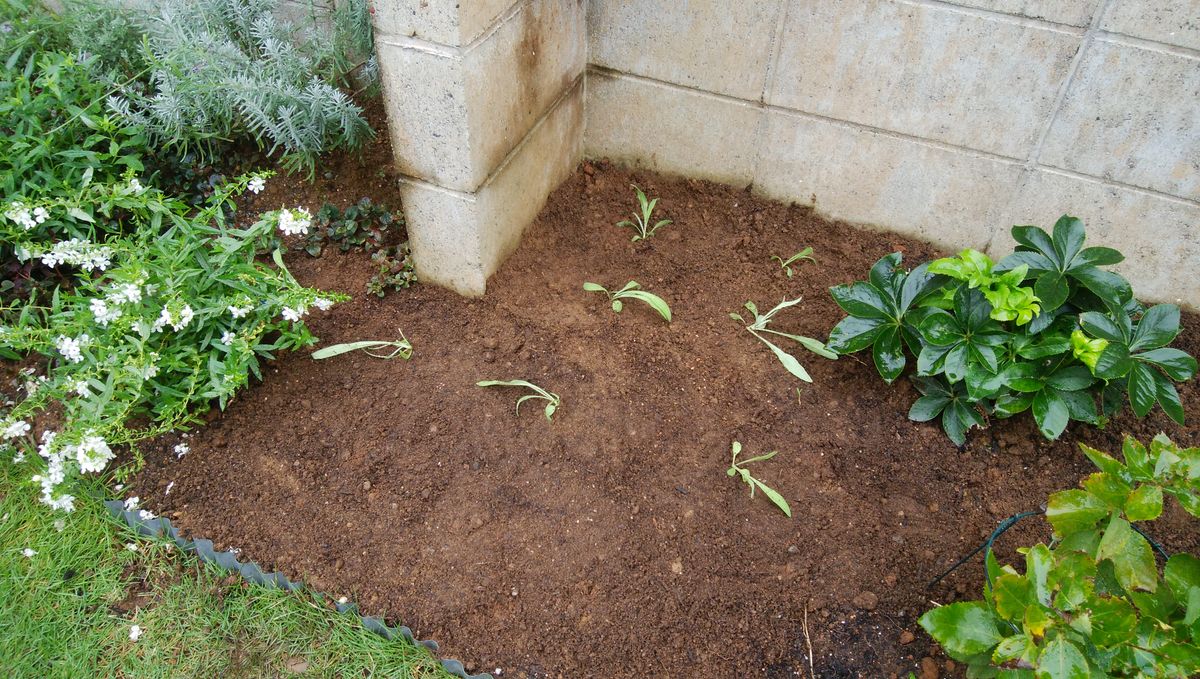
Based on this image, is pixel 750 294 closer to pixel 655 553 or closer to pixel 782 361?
pixel 782 361

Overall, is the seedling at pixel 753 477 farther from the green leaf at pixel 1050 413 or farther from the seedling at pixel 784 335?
the green leaf at pixel 1050 413

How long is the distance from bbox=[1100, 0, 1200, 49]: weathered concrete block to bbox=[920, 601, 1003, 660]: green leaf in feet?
5.44

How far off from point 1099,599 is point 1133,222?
1.60 m

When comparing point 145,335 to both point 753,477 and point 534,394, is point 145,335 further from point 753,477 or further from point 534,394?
point 753,477

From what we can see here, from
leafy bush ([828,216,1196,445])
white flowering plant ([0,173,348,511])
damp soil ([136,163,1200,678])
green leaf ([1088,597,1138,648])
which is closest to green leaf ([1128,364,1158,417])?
leafy bush ([828,216,1196,445])

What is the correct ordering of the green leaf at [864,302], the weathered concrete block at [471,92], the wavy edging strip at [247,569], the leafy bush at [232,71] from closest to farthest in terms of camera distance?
1. the wavy edging strip at [247,569]
2. the weathered concrete block at [471,92]
3. the green leaf at [864,302]
4. the leafy bush at [232,71]

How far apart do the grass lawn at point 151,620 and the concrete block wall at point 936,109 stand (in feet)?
6.35

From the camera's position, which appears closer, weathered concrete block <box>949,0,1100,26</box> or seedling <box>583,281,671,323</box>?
weathered concrete block <box>949,0,1100,26</box>

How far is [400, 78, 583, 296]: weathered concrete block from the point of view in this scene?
8.14 feet

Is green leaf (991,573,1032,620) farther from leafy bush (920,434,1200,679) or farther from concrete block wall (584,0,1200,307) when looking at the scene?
concrete block wall (584,0,1200,307)

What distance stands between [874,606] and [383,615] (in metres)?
1.22

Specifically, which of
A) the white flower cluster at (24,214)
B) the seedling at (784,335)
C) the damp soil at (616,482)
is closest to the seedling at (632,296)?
the damp soil at (616,482)

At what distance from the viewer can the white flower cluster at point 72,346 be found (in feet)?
6.98

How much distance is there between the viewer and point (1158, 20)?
218 cm
